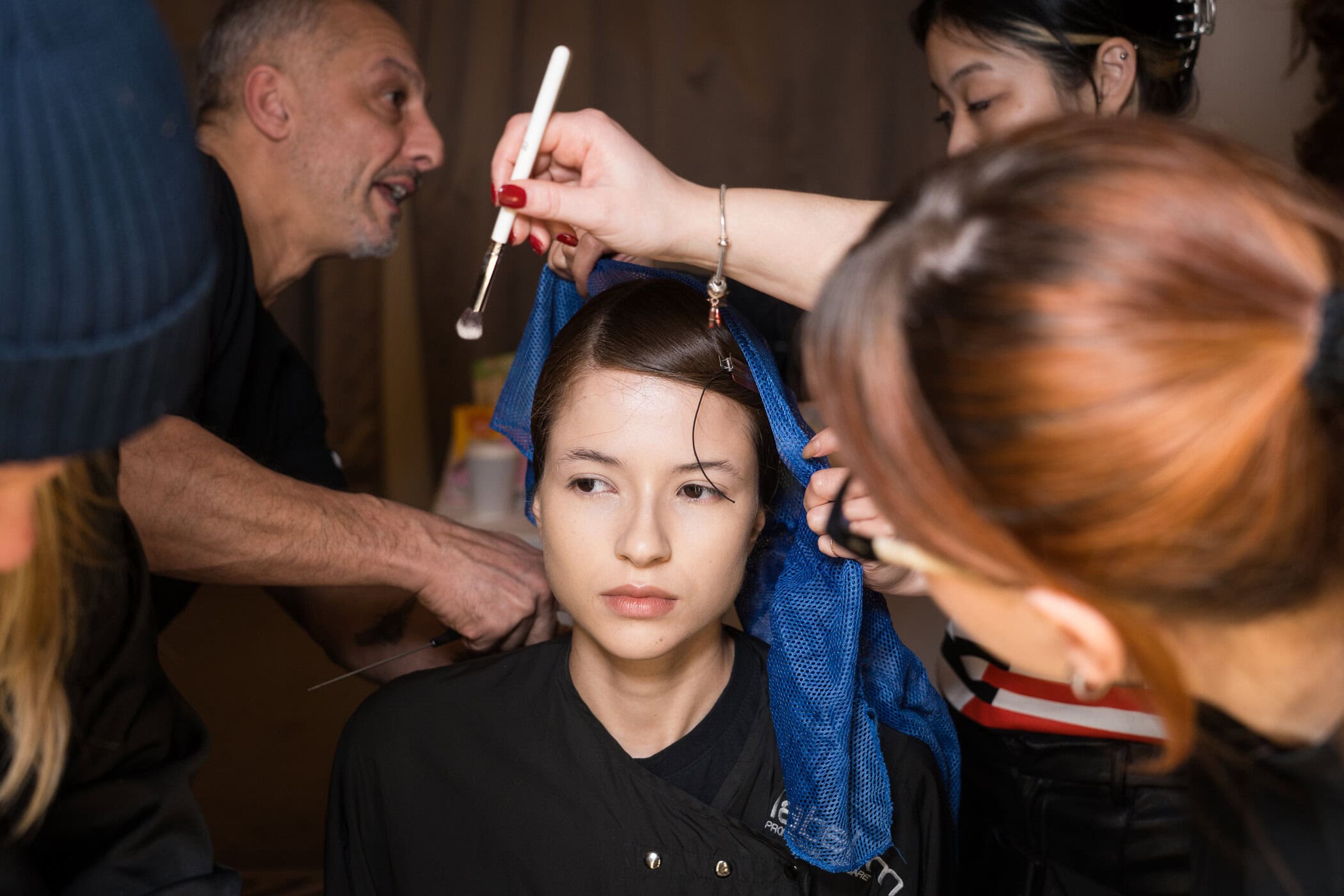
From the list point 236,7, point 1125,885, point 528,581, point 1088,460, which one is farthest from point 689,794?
point 236,7

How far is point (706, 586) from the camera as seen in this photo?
3.88ft

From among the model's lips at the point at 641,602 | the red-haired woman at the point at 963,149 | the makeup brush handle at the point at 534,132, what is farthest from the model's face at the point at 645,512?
the makeup brush handle at the point at 534,132

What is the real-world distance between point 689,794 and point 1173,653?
0.65 meters

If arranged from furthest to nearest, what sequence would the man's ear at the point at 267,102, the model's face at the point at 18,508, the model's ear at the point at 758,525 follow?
the man's ear at the point at 267,102 → the model's ear at the point at 758,525 → the model's face at the point at 18,508

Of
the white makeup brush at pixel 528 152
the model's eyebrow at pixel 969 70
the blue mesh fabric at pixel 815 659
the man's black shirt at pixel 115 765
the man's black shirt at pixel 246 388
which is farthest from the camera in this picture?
the man's black shirt at pixel 246 388

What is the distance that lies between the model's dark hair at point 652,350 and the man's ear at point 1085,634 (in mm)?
601

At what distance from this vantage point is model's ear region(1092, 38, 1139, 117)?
133 centimetres

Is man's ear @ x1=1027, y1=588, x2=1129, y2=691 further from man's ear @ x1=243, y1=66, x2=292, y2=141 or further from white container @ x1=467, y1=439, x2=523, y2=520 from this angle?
white container @ x1=467, y1=439, x2=523, y2=520

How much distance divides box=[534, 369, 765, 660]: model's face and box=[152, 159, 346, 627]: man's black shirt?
0.53 meters

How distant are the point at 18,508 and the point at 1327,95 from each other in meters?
1.46

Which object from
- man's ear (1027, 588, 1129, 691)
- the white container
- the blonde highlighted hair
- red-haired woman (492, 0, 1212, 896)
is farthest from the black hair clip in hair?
the white container

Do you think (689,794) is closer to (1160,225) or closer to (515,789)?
(515,789)

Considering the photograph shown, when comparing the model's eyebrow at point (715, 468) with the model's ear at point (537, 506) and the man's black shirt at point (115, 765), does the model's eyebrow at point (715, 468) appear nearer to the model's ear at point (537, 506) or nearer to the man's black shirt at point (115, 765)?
the model's ear at point (537, 506)

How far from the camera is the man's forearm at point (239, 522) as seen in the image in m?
1.26
